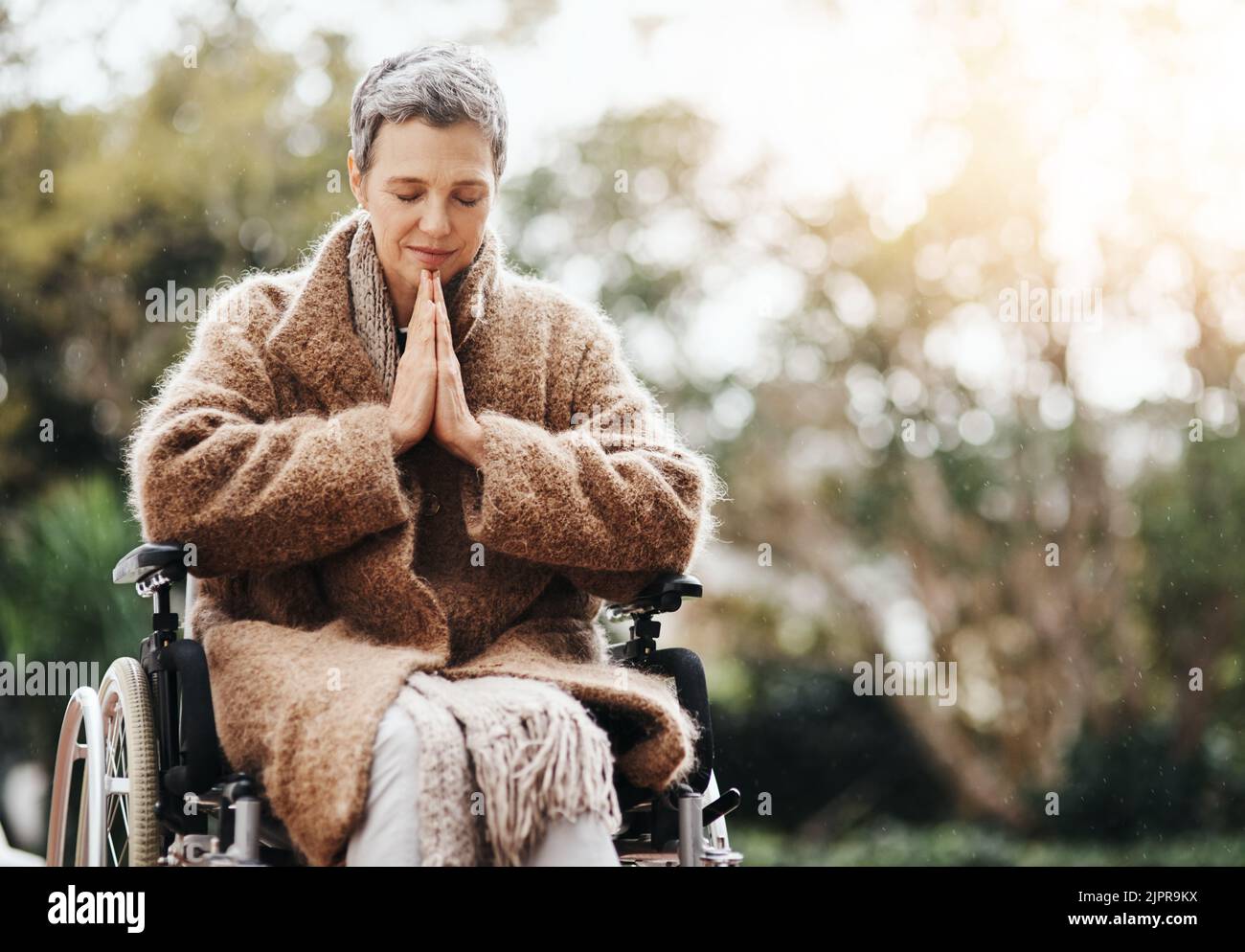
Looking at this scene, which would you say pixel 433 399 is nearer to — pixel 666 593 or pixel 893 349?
pixel 666 593

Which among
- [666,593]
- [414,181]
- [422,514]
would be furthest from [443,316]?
[666,593]

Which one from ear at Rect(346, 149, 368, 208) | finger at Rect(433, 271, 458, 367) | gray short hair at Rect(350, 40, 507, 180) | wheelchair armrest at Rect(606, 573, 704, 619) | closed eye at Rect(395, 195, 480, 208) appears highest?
gray short hair at Rect(350, 40, 507, 180)

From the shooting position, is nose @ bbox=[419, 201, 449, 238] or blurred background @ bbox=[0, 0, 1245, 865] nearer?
nose @ bbox=[419, 201, 449, 238]

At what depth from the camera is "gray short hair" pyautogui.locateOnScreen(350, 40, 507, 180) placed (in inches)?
91.9

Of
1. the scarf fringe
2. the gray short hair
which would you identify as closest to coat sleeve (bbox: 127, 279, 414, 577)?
the scarf fringe

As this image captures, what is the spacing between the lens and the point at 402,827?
1.94 metres

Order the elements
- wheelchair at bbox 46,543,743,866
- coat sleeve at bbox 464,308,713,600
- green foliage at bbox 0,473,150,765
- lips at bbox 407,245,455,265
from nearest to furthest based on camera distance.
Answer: wheelchair at bbox 46,543,743,866
coat sleeve at bbox 464,308,713,600
lips at bbox 407,245,455,265
green foliage at bbox 0,473,150,765

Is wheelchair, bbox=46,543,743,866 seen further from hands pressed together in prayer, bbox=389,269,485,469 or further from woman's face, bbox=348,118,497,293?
woman's face, bbox=348,118,497,293

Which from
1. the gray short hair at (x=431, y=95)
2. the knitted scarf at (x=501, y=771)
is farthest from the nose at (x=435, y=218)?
the knitted scarf at (x=501, y=771)

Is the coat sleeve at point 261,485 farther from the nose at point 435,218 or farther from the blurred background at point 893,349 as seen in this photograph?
the blurred background at point 893,349

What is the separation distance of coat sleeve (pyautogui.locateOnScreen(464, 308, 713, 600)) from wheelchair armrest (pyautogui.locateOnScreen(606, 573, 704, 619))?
0.02 m

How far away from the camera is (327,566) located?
2414 mm
